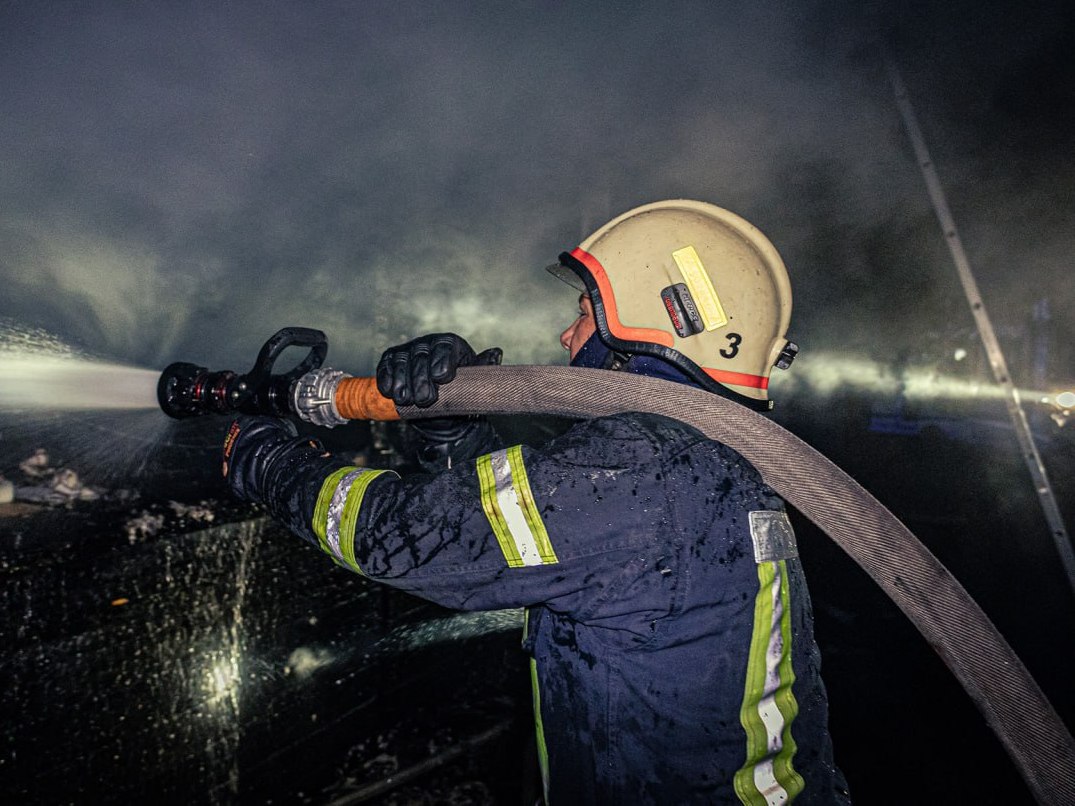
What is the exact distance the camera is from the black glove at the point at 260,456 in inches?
55.1

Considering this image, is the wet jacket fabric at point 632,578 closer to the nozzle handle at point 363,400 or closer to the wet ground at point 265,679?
the nozzle handle at point 363,400

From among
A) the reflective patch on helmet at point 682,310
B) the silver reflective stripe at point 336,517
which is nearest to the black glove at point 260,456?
the silver reflective stripe at point 336,517

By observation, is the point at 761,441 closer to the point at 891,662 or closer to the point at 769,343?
the point at 769,343

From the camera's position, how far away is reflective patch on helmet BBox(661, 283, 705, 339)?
148 centimetres

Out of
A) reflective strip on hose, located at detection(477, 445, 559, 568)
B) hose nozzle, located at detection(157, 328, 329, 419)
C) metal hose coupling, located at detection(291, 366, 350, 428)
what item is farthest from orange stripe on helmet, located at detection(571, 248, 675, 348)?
hose nozzle, located at detection(157, 328, 329, 419)

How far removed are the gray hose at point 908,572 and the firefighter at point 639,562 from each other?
74 millimetres

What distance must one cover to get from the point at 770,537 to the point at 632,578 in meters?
0.43

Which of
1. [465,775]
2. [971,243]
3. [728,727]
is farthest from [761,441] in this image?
[971,243]

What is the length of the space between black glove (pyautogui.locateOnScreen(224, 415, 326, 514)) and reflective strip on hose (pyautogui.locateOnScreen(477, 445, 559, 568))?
63 cm

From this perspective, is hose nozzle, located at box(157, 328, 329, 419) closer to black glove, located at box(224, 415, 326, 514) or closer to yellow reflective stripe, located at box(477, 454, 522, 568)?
black glove, located at box(224, 415, 326, 514)

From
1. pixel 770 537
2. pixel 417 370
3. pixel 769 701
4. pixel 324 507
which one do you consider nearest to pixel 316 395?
pixel 417 370

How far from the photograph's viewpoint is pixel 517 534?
1102 millimetres

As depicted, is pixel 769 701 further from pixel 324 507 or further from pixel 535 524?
pixel 324 507

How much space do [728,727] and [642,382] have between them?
93 centimetres
